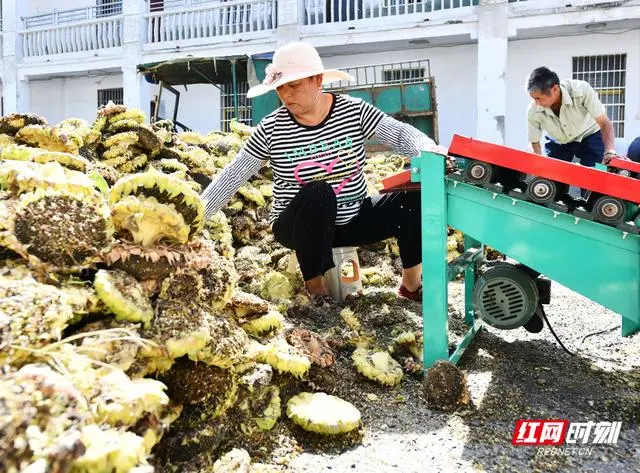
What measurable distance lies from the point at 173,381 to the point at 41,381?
567mm

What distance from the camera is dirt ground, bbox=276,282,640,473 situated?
1.98 meters

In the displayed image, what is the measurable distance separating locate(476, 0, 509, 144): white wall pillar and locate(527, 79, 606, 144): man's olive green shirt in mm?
7466

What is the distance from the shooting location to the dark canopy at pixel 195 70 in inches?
410

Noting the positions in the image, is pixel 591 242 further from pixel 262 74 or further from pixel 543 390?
pixel 262 74

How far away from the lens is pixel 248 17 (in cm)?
1518

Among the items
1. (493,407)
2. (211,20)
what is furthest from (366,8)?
(493,407)

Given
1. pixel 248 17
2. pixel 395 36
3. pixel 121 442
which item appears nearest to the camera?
pixel 121 442

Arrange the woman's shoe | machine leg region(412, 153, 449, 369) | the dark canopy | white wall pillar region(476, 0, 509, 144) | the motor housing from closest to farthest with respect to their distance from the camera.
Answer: machine leg region(412, 153, 449, 369), the motor housing, the woman's shoe, the dark canopy, white wall pillar region(476, 0, 509, 144)

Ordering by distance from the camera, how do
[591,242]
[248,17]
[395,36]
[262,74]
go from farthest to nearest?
[248,17], [395,36], [262,74], [591,242]

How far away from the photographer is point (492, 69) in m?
12.5

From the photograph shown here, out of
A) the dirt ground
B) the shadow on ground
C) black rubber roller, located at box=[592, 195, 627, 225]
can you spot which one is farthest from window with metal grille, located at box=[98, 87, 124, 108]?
black rubber roller, located at box=[592, 195, 627, 225]

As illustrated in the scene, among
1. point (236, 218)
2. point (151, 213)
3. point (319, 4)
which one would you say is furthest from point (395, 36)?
point (151, 213)

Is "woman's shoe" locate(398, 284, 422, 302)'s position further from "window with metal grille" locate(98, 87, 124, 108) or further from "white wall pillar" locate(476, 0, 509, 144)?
"window with metal grille" locate(98, 87, 124, 108)

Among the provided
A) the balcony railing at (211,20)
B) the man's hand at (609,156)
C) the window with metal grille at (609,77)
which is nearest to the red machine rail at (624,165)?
the man's hand at (609,156)
